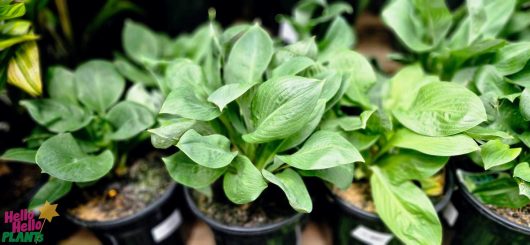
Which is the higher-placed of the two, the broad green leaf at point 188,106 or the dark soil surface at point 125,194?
the broad green leaf at point 188,106

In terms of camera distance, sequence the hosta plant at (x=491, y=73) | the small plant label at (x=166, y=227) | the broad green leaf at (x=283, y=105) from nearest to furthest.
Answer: the broad green leaf at (x=283, y=105) → the hosta plant at (x=491, y=73) → the small plant label at (x=166, y=227)

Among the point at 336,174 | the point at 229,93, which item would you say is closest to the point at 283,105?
the point at 229,93

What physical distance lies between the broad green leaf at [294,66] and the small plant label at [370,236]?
432 millimetres

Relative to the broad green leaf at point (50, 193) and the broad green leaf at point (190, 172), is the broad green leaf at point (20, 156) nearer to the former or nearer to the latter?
the broad green leaf at point (50, 193)

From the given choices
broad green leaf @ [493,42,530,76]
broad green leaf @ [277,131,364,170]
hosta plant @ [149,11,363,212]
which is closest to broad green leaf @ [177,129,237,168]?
hosta plant @ [149,11,363,212]

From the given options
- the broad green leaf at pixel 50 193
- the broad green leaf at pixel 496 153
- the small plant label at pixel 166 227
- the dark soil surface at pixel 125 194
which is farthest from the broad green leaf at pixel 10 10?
the broad green leaf at pixel 496 153

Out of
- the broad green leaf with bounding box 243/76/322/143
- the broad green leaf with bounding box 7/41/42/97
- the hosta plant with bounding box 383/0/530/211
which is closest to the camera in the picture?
the broad green leaf with bounding box 243/76/322/143

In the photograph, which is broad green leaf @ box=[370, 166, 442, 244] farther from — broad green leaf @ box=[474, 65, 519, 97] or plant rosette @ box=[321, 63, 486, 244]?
broad green leaf @ box=[474, 65, 519, 97]

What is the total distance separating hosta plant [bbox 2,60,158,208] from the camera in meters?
0.87

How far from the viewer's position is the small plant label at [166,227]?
3.51 ft

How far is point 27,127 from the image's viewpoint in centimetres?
123

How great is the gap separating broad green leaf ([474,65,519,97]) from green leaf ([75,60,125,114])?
0.91 m

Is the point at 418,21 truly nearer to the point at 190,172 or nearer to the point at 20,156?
the point at 190,172

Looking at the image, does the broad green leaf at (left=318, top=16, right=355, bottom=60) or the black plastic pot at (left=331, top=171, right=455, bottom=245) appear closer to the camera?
the black plastic pot at (left=331, top=171, right=455, bottom=245)
